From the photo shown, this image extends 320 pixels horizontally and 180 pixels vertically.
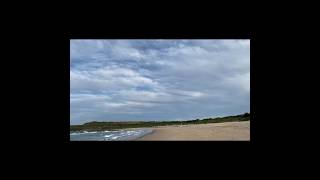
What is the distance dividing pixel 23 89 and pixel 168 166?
149 cm

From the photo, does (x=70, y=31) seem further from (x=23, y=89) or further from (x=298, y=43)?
(x=298, y=43)

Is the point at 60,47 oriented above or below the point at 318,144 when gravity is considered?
above

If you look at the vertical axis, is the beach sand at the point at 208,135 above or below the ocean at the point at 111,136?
above

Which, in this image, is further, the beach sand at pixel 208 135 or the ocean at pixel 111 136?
the ocean at pixel 111 136

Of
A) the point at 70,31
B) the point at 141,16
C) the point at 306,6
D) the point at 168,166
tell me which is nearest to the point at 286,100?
the point at 306,6

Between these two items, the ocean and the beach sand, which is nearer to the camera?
the beach sand

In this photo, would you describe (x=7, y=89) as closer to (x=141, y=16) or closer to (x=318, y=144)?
(x=141, y=16)

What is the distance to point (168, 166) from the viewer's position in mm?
3879

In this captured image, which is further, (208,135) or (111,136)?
(111,136)

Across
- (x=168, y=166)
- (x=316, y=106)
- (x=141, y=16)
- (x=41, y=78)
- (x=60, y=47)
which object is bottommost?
(x=168, y=166)

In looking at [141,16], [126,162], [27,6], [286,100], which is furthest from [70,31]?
[286,100]

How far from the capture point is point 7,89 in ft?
12.1

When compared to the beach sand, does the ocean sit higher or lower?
lower

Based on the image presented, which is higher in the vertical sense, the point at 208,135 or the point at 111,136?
the point at 208,135
